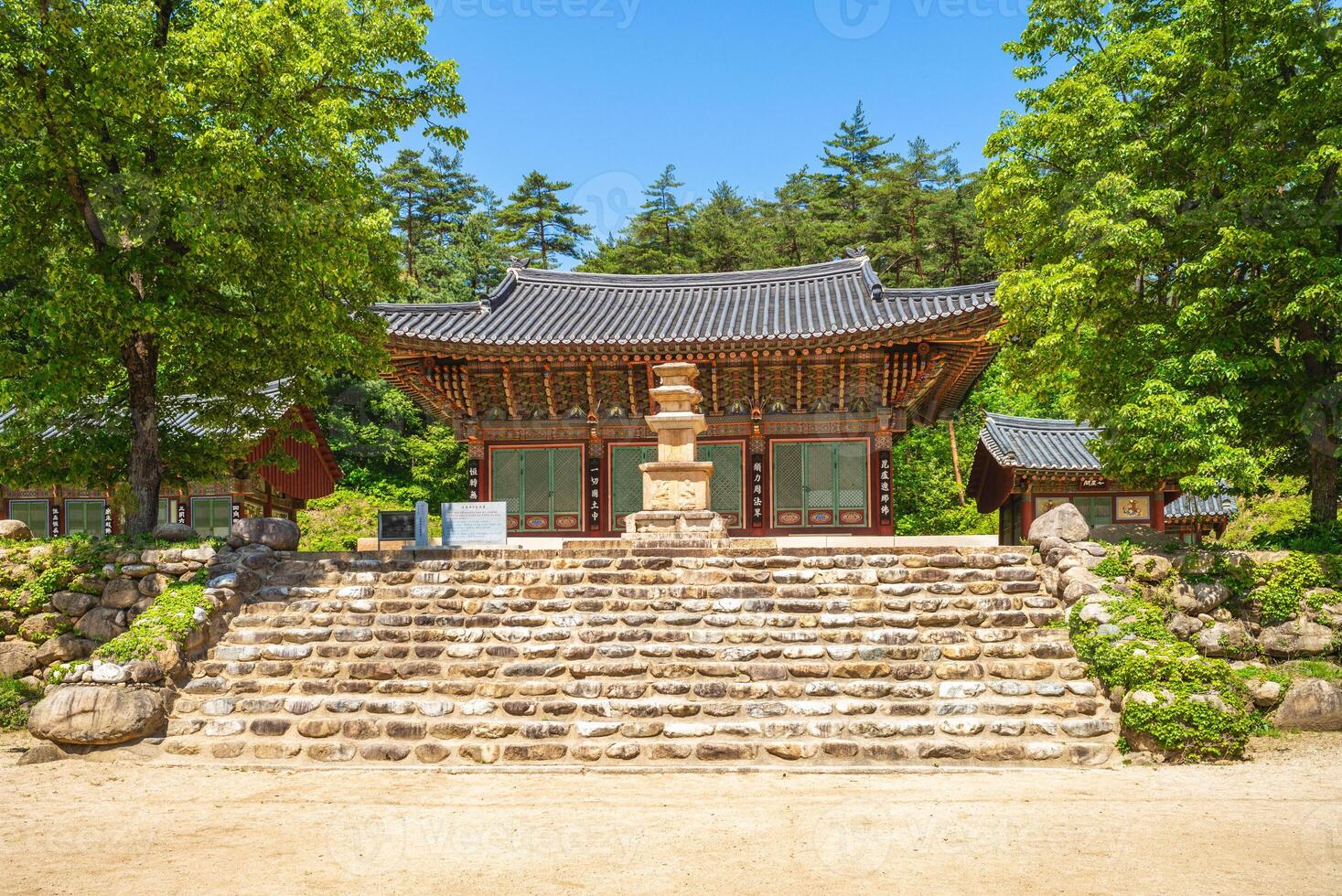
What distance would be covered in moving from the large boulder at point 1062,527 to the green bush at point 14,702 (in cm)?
1183

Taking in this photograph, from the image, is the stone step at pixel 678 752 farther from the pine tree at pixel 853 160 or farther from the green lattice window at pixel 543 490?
the pine tree at pixel 853 160

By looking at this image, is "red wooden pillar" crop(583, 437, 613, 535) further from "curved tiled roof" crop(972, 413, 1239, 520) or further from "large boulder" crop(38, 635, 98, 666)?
"large boulder" crop(38, 635, 98, 666)

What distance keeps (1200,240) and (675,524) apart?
766cm

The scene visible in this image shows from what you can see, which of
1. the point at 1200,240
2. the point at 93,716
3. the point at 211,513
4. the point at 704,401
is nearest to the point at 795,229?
the point at 704,401

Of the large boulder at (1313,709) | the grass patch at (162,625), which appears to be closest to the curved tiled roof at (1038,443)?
the large boulder at (1313,709)

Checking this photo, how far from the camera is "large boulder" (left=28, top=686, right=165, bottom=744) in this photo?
355 inches

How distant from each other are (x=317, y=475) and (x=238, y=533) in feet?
43.9

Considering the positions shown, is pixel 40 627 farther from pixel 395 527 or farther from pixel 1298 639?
pixel 1298 639

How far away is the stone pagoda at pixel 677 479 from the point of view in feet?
44.9

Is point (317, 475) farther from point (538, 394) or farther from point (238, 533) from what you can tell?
A: point (238, 533)

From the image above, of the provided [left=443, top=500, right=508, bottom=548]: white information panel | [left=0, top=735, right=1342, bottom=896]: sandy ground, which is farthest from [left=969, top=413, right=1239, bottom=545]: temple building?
[left=0, top=735, right=1342, bottom=896]: sandy ground

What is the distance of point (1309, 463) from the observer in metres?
11.9

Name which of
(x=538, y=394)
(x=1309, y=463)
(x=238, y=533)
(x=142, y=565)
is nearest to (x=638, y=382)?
(x=538, y=394)

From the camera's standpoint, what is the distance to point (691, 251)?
4059 cm
